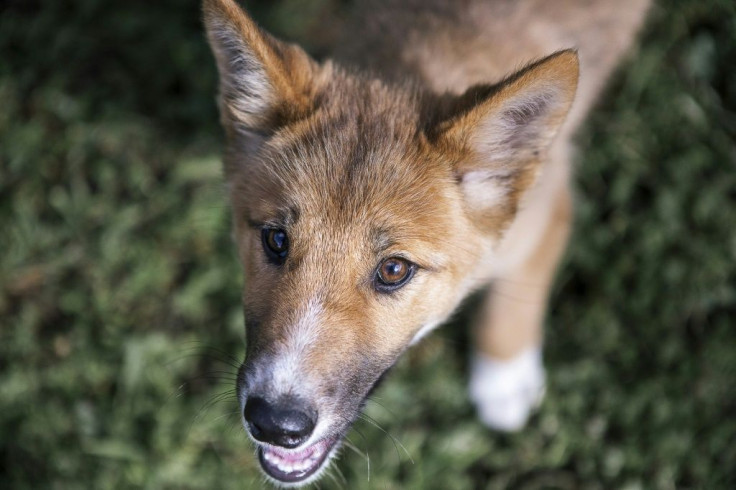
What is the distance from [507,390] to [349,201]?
7.56 ft

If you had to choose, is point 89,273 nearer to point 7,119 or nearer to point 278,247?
point 7,119

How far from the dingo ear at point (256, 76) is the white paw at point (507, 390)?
236 centimetres

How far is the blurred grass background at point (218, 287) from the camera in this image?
468 cm

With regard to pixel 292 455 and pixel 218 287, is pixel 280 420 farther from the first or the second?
pixel 218 287

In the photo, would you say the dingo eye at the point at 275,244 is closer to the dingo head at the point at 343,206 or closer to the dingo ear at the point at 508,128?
the dingo head at the point at 343,206

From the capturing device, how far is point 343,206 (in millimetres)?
3125

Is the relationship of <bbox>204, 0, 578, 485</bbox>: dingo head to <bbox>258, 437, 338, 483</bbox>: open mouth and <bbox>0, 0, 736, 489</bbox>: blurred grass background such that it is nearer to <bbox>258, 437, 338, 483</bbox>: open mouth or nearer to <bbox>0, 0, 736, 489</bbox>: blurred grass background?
<bbox>258, 437, 338, 483</bbox>: open mouth

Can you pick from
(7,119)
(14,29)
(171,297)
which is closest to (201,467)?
(171,297)

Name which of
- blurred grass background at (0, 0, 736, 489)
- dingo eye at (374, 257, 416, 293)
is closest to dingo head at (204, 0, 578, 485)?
dingo eye at (374, 257, 416, 293)

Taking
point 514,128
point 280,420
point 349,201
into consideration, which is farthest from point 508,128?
point 280,420

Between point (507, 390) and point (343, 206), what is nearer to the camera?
point (343, 206)

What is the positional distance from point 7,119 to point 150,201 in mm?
1382

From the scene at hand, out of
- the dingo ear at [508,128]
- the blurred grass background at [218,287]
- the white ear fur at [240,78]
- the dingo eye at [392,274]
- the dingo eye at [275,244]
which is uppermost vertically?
the dingo ear at [508,128]

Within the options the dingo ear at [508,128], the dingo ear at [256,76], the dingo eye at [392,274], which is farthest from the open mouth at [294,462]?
the dingo ear at [256,76]
